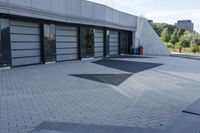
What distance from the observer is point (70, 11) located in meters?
16.7

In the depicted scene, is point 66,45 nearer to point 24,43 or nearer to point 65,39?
point 65,39

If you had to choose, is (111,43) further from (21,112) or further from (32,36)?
(21,112)

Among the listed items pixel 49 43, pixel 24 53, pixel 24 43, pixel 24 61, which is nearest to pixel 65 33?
pixel 49 43

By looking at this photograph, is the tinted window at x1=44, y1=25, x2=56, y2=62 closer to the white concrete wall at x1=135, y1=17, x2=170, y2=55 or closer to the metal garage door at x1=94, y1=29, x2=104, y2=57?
the metal garage door at x1=94, y1=29, x2=104, y2=57

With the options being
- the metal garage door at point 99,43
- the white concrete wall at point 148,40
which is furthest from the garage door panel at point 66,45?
the white concrete wall at point 148,40

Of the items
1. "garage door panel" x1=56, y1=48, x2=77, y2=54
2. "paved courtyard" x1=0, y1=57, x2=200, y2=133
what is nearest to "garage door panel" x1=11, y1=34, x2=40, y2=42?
"garage door panel" x1=56, y1=48, x2=77, y2=54

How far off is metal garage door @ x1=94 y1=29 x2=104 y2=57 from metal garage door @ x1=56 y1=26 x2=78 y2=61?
314 centimetres

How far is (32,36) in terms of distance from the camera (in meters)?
15.0

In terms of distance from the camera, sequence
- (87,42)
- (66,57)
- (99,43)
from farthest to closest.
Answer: (99,43) < (87,42) < (66,57)

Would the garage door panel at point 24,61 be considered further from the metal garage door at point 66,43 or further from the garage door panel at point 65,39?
the garage door panel at point 65,39

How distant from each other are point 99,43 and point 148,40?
8.64m

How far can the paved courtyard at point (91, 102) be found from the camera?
507cm

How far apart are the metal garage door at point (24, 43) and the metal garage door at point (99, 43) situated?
754cm

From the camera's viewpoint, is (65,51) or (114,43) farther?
(114,43)
